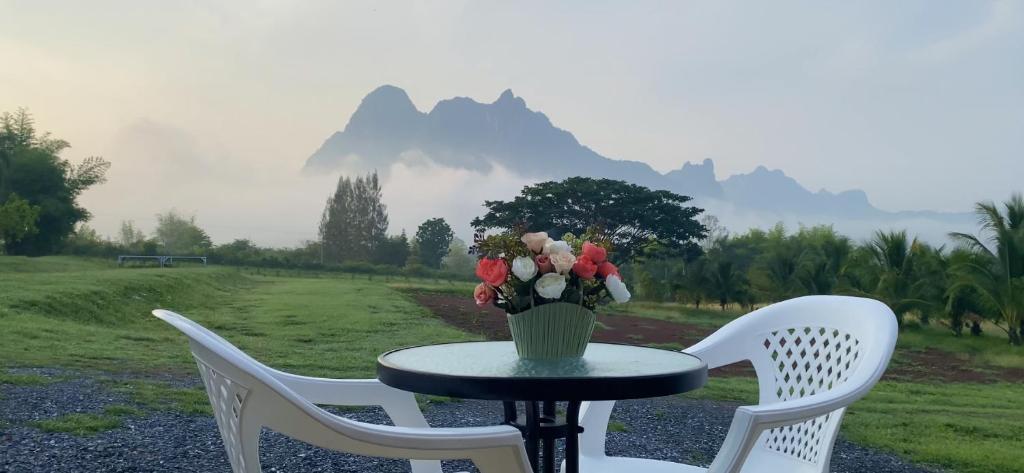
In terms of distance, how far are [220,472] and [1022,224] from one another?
40.7 feet

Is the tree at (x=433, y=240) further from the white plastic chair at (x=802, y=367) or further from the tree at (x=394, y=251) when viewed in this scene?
the white plastic chair at (x=802, y=367)

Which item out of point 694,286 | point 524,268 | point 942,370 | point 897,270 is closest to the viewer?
point 524,268

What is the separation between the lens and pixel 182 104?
17.6 metres

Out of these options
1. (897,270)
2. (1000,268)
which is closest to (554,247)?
(1000,268)

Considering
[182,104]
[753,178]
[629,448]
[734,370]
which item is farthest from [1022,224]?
[753,178]

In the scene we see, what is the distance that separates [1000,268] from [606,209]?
911 centimetres

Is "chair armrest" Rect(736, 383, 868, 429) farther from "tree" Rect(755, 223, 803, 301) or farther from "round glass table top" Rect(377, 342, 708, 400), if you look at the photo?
"tree" Rect(755, 223, 803, 301)

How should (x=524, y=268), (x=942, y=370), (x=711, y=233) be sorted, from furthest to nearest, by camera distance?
(x=711, y=233) < (x=942, y=370) < (x=524, y=268)

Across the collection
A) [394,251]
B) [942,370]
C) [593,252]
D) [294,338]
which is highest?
[394,251]

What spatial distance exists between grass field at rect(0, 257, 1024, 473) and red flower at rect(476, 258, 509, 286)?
3056 mm

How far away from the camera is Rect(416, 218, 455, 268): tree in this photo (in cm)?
2002

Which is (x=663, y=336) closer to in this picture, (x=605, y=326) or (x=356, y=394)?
(x=605, y=326)

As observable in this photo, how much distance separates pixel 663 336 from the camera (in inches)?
532

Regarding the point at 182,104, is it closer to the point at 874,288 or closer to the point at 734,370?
the point at 734,370
